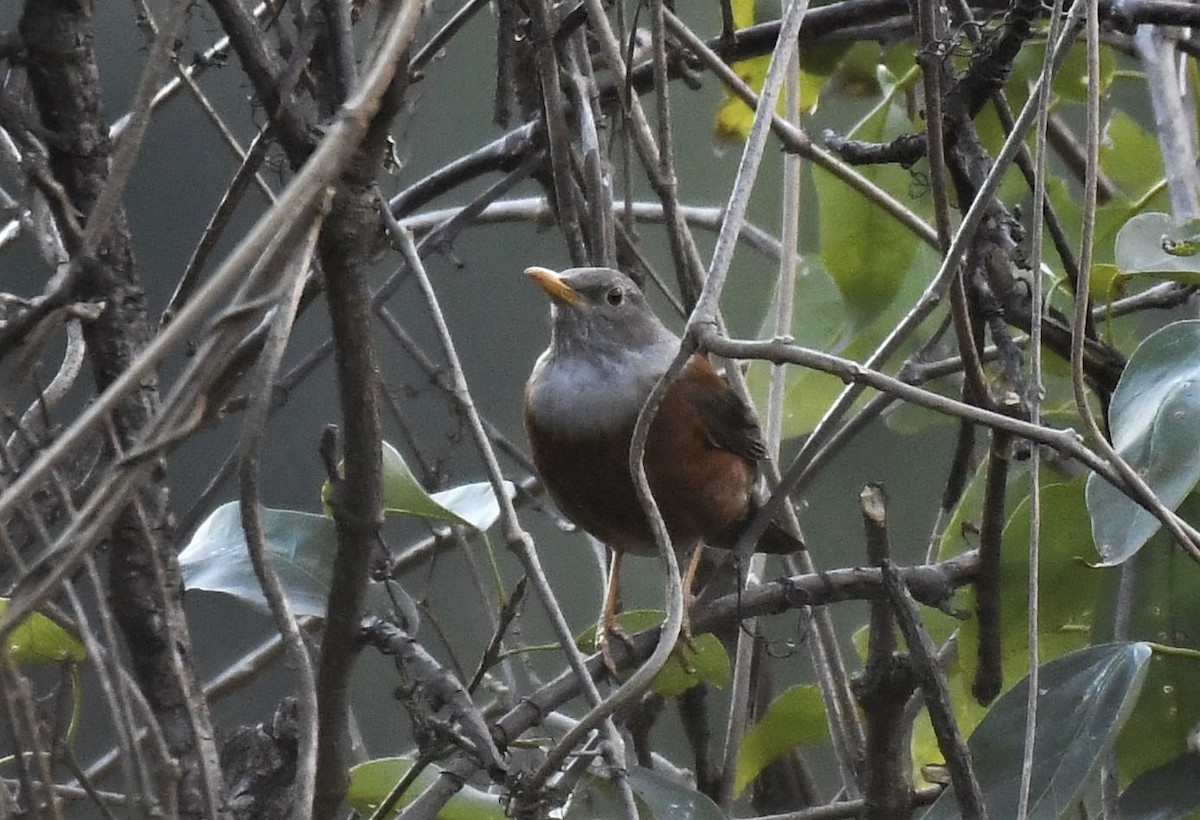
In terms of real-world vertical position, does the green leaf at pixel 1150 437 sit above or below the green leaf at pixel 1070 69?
below

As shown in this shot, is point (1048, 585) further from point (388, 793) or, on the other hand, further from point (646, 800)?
point (388, 793)

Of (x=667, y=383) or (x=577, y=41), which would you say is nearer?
(x=667, y=383)

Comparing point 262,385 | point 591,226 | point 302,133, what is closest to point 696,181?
point 591,226

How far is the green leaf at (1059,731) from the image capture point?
4.61 ft

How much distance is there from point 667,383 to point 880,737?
804 mm

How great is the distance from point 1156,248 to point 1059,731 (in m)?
0.60

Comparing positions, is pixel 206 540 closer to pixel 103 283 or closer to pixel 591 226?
pixel 103 283

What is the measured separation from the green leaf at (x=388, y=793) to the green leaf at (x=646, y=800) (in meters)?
0.10

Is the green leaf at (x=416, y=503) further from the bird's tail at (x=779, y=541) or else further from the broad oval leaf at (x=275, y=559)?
the bird's tail at (x=779, y=541)

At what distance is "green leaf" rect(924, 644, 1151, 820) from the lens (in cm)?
140

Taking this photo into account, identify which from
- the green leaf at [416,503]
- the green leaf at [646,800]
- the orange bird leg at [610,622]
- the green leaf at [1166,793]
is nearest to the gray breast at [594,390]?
the orange bird leg at [610,622]

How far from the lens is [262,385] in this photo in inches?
33.8

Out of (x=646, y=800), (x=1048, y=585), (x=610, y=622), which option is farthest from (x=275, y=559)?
(x=1048, y=585)

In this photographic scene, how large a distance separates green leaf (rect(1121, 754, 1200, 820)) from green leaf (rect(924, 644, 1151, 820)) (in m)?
0.18
